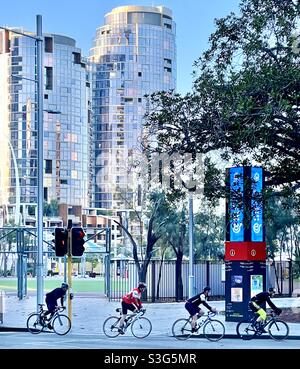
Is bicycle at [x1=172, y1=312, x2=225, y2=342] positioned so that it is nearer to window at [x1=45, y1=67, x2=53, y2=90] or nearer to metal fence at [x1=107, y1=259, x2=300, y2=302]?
window at [x1=45, y1=67, x2=53, y2=90]

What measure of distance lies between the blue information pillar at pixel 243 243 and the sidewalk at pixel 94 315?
831 mm

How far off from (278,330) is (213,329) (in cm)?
140

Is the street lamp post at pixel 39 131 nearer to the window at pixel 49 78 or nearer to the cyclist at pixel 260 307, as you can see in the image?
the window at pixel 49 78

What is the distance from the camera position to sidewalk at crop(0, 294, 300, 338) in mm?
21078

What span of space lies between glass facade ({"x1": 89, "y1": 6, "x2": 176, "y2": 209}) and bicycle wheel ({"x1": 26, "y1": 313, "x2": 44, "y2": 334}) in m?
3.30

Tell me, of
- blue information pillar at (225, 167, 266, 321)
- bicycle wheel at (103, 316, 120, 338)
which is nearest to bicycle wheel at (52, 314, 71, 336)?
bicycle wheel at (103, 316, 120, 338)

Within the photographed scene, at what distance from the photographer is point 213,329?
17.9 meters

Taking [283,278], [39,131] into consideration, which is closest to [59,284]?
[283,278]

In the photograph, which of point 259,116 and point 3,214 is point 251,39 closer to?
point 259,116

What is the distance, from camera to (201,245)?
47.4 m

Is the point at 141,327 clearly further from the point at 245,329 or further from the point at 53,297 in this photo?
the point at 53,297
